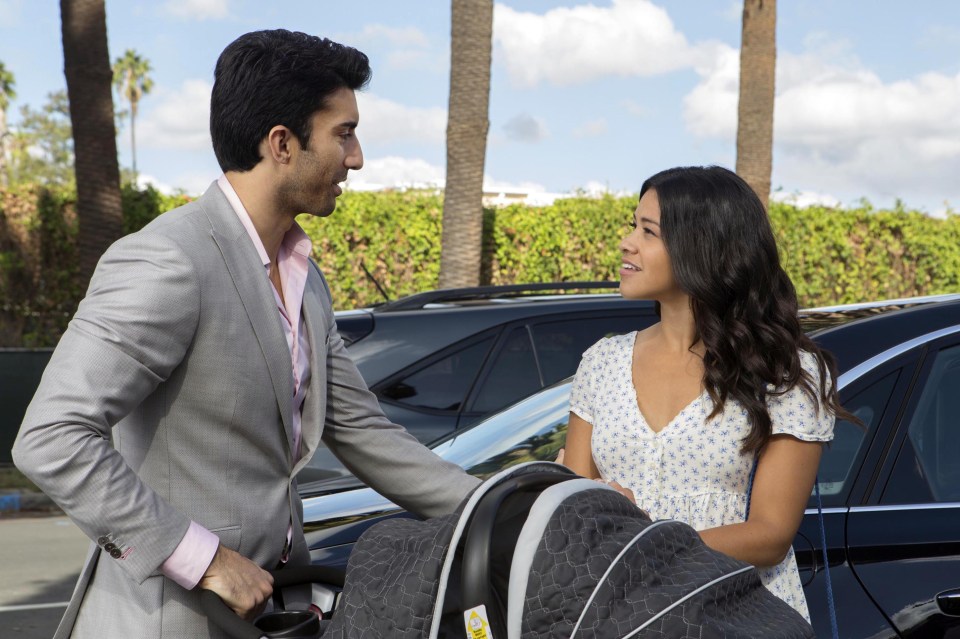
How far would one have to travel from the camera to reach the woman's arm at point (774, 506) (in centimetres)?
235

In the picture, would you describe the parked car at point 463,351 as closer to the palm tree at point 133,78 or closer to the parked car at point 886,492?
the parked car at point 886,492

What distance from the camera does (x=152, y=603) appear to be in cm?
212

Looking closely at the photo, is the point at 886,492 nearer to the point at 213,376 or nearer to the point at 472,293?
the point at 213,376

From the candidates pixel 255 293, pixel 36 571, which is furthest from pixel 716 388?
pixel 36 571

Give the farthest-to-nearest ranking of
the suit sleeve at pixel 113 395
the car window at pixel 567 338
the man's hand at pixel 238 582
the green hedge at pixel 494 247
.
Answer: the green hedge at pixel 494 247, the car window at pixel 567 338, the man's hand at pixel 238 582, the suit sleeve at pixel 113 395

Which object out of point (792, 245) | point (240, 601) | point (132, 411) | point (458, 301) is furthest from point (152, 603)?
point (792, 245)

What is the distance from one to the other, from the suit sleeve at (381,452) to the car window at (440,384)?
2.68 m

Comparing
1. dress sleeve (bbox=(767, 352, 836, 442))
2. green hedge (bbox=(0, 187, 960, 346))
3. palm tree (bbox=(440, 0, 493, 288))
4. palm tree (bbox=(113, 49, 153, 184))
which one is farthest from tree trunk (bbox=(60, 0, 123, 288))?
palm tree (bbox=(113, 49, 153, 184))

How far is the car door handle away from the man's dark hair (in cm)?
184

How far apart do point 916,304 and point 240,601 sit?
7.32ft

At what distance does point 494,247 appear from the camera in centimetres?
1498

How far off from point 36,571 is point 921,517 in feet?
20.9

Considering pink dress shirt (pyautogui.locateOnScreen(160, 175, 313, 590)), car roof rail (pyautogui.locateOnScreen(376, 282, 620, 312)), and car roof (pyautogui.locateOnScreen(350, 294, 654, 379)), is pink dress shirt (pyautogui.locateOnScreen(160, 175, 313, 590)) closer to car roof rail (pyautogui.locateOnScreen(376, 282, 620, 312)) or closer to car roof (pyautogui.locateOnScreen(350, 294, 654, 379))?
car roof (pyautogui.locateOnScreen(350, 294, 654, 379))

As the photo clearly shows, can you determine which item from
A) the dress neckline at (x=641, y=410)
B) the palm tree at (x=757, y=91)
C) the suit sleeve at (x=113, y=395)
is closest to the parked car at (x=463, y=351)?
the dress neckline at (x=641, y=410)
